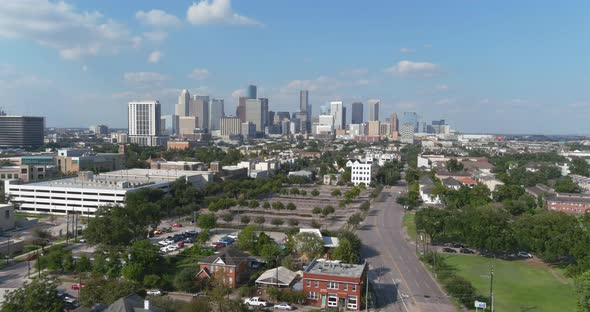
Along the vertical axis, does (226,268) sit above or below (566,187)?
below

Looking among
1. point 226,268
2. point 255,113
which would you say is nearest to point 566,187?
point 226,268

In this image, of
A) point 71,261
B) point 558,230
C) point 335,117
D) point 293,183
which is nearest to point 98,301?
point 71,261

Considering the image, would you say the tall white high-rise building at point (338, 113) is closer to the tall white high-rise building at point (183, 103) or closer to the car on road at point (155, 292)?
the tall white high-rise building at point (183, 103)

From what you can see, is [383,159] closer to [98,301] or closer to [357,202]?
[357,202]

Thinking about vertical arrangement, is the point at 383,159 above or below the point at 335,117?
below

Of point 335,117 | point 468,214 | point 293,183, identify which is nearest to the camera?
point 468,214

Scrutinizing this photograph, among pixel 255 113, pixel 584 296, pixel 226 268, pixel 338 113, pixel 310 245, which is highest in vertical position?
pixel 338 113

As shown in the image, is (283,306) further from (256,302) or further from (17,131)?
(17,131)

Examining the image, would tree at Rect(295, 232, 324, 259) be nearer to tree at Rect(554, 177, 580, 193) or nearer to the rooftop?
the rooftop

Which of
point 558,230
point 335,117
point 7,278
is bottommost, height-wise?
point 7,278
